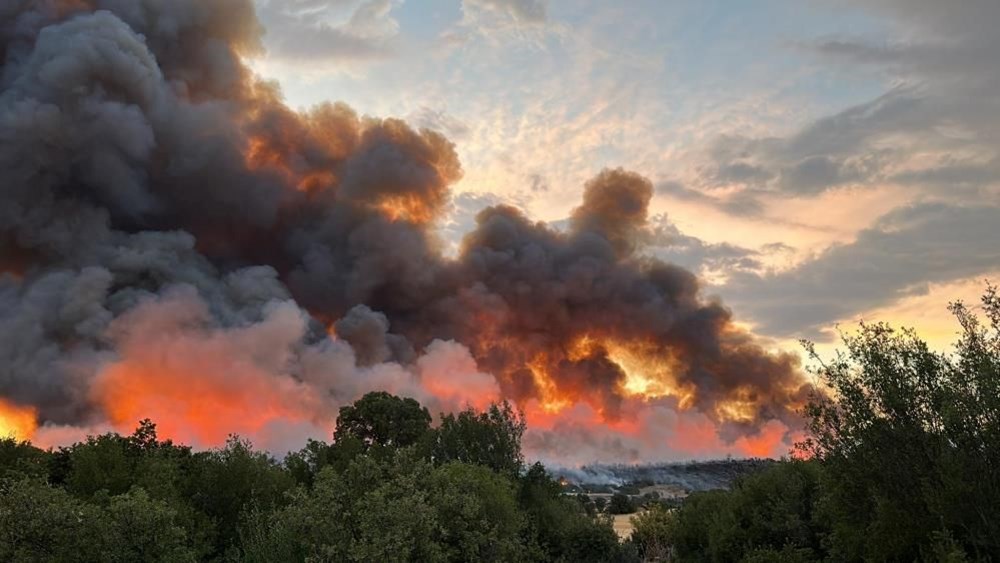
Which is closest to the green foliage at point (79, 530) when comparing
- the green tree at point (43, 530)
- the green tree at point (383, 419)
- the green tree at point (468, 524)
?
the green tree at point (43, 530)

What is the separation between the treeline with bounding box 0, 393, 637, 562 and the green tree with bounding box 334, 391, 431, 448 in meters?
36.7

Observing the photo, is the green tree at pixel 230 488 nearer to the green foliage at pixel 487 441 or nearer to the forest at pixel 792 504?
the forest at pixel 792 504

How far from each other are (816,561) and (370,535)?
60.5 ft

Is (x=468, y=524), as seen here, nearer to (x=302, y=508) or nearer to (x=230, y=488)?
(x=302, y=508)

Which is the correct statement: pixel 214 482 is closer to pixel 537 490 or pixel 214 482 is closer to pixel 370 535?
pixel 537 490

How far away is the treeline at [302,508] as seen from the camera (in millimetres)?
19453

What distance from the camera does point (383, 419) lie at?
9006 centimetres

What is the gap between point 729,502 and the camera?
1510 inches

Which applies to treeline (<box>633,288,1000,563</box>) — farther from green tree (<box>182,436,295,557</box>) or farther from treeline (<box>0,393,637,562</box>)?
green tree (<box>182,436,295,557</box>)

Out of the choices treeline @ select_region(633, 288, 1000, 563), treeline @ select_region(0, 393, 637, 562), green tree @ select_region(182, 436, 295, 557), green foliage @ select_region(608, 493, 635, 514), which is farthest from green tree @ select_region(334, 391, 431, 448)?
treeline @ select_region(633, 288, 1000, 563)

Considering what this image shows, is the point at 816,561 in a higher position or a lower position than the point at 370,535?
lower

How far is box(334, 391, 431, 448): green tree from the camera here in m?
89.1

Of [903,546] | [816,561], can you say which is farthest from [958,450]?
[816,561]

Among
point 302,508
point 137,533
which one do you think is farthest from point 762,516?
point 137,533
